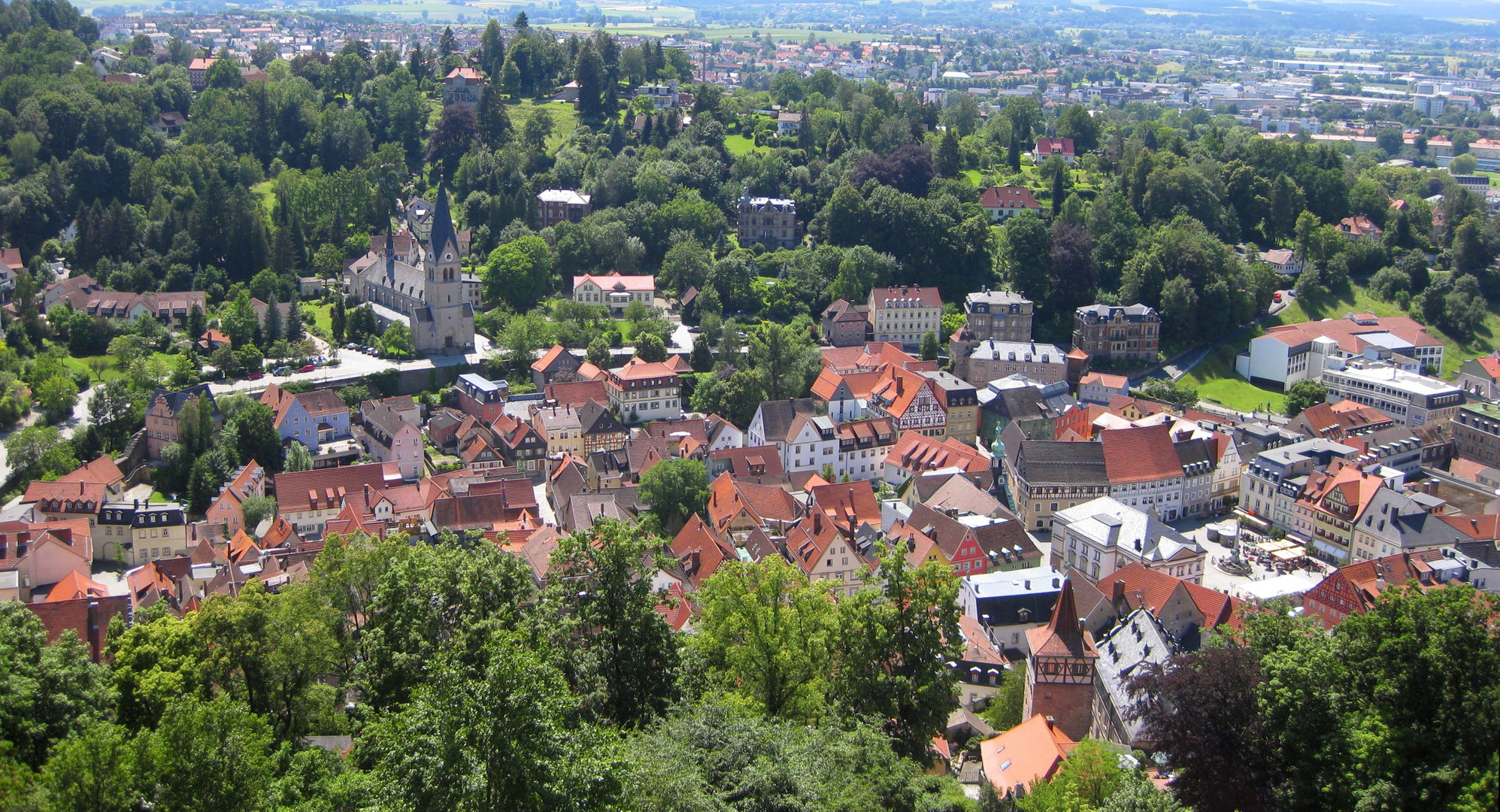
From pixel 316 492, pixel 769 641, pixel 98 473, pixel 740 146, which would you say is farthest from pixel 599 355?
pixel 769 641

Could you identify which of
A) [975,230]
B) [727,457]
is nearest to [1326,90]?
[975,230]

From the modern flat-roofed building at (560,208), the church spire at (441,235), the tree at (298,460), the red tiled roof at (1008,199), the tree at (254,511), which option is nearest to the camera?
the tree at (254,511)

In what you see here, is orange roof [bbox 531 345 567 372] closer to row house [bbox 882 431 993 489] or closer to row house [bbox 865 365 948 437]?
row house [bbox 865 365 948 437]

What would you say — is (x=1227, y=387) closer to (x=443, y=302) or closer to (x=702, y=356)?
(x=702, y=356)

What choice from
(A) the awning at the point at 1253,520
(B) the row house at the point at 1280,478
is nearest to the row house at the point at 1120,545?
(A) the awning at the point at 1253,520

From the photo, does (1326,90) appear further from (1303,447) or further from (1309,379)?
(1303,447)

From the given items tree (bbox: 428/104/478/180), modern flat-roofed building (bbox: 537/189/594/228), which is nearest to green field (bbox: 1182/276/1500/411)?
modern flat-roofed building (bbox: 537/189/594/228)

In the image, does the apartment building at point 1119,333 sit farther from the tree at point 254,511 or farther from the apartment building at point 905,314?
the tree at point 254,511
